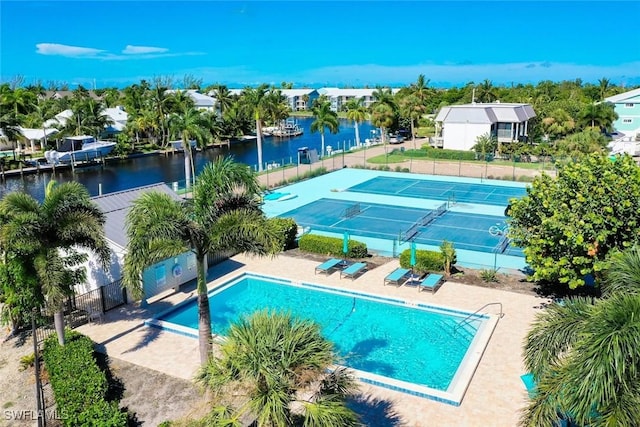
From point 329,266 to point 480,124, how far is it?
4133 cm

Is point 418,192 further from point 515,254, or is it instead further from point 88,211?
point 88,211

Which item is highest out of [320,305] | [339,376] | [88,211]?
[88,211]

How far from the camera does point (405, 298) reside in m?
19.5

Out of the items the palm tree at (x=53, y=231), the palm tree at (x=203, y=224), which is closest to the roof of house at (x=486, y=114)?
the palm tree at (x=203, y=224)

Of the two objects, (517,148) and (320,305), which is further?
(517,148)

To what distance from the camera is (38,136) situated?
64875 millimetres

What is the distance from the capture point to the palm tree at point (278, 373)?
314 inches

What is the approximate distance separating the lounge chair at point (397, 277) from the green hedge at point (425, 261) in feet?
2.00

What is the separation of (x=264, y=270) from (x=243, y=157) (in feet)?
162

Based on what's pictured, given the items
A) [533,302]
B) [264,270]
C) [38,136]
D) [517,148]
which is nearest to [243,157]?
[38,136]

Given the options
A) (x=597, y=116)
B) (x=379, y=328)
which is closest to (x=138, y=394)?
(x=379, y=328)

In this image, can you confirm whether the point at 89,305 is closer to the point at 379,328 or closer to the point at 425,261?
the point at 379,328

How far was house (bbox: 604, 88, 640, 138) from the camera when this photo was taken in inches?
2611

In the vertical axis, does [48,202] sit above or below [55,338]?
above
